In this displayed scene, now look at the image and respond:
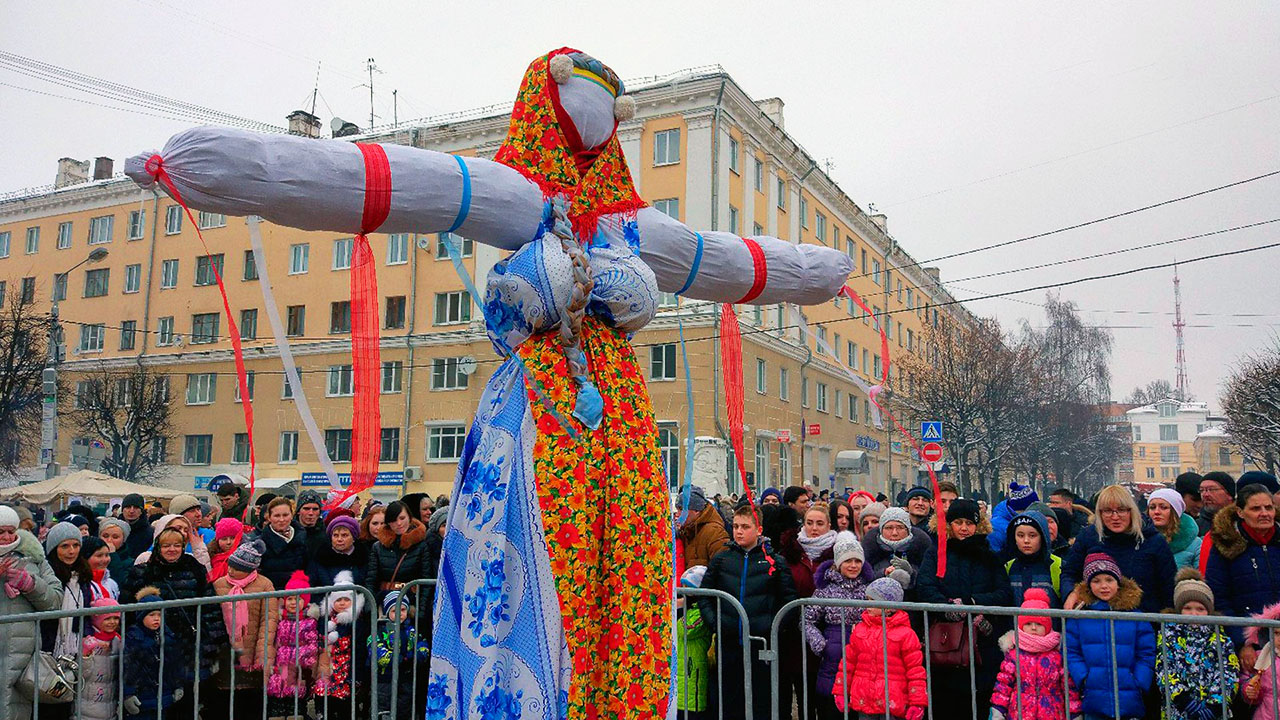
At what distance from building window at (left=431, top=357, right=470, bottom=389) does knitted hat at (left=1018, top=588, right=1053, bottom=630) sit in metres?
24.6

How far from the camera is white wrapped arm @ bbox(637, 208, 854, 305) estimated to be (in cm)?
333

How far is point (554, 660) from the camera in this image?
266cm

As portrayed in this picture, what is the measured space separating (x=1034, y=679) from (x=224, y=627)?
4.32 m

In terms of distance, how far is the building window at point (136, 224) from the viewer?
3447cm

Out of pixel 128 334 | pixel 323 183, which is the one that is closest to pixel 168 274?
pixel 128 334

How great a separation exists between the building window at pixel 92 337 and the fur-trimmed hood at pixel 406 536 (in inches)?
1354

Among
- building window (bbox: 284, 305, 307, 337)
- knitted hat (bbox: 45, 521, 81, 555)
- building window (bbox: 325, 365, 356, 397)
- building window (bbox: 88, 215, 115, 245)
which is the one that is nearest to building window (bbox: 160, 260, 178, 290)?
building window (bbox: 88, 215, 115, 245)

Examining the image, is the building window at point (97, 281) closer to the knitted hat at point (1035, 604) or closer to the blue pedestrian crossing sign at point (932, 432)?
the blue pedestrian crossing sign at point (932, 432)

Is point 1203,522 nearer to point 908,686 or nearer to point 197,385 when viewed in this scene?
point 908,686

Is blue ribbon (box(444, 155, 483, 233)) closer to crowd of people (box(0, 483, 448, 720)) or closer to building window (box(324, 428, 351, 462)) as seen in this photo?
crowd of people (box(0, 483, 448, 720))

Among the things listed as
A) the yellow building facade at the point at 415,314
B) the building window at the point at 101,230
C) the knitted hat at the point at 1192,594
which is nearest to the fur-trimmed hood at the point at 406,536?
the knitted hat at the point at 1192,594

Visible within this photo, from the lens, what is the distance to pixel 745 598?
5711 millimetres

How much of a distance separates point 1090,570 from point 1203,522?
271cm

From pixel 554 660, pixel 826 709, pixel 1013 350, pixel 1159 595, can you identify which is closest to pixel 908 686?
pixel 826 709
